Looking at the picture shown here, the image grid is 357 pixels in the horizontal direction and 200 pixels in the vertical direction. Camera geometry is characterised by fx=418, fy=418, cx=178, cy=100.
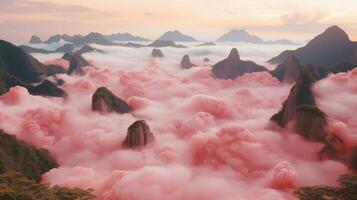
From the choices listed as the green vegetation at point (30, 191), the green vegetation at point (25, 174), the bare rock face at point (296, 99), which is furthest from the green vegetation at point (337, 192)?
the bare rock face at point (296, 99)

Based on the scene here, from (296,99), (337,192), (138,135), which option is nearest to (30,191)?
(337,192)

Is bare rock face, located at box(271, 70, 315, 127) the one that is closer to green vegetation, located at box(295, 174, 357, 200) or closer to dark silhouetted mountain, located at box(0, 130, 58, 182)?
dark silhouetted mountain, located at box(0, 130, 58, 182)

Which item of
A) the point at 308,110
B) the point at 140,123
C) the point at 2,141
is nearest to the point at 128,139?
the point at 140,123

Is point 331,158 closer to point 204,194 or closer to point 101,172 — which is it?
point 204,194

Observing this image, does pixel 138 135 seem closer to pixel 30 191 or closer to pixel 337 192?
pixel 30 191

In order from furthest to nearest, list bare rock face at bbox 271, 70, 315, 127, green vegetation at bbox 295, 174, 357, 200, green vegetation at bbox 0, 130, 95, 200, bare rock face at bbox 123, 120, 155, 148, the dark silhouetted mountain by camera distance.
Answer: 1. bare rock face at bbox 271, 70, 315, 127
2. bare rock face at bbox 123, 120, 155, 148
3. the dark silhouetted mountain
4. green vegetation at bbox 0, 130, 95, 200
5. green vegetation at bbox 295, 174, 357, 200

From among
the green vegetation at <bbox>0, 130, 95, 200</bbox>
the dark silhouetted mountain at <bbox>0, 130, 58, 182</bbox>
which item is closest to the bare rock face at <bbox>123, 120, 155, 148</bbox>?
the green vegetation at <bbox>0, 130, 95, 200</bbox>

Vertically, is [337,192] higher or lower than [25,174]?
higher

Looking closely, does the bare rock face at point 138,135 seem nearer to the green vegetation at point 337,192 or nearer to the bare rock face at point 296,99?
the bare rock face at point 296,99
